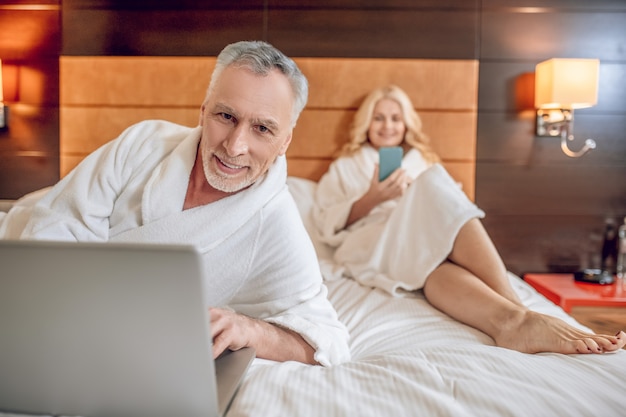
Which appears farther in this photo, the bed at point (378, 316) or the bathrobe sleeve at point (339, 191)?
the bathrobe sleeve at point (339, 191)

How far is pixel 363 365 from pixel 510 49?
2253mm

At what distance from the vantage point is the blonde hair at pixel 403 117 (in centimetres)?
253

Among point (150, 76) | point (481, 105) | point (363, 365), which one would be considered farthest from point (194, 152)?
point (481, 105)

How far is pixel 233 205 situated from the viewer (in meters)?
1.20

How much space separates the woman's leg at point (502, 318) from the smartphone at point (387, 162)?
0.62 meters

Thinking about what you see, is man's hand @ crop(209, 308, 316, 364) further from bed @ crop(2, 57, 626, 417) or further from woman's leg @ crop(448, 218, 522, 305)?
woman's leg @ crop(448, 218, 522, 305)

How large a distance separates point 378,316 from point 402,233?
42cm

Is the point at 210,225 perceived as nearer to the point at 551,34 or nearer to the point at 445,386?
the point at 445,386

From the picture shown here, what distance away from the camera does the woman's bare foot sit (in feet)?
3.61

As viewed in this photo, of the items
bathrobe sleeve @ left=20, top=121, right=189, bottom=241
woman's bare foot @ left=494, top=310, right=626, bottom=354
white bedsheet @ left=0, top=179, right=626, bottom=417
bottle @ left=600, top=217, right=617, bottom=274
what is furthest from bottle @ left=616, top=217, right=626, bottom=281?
bathrobe sleeve @ left=20, top=121, right=189, bottom=241

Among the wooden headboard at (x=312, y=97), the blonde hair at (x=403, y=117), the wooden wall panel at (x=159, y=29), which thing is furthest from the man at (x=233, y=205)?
the wooden wall panel at (x=159, y=29)

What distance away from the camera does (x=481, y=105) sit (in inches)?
105

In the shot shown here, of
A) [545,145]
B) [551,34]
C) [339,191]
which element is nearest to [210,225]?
[339,191]

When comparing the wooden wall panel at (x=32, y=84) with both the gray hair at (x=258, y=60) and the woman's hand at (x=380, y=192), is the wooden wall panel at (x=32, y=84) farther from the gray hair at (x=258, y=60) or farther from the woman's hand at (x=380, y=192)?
the gray hair at (x=258, y=60)
